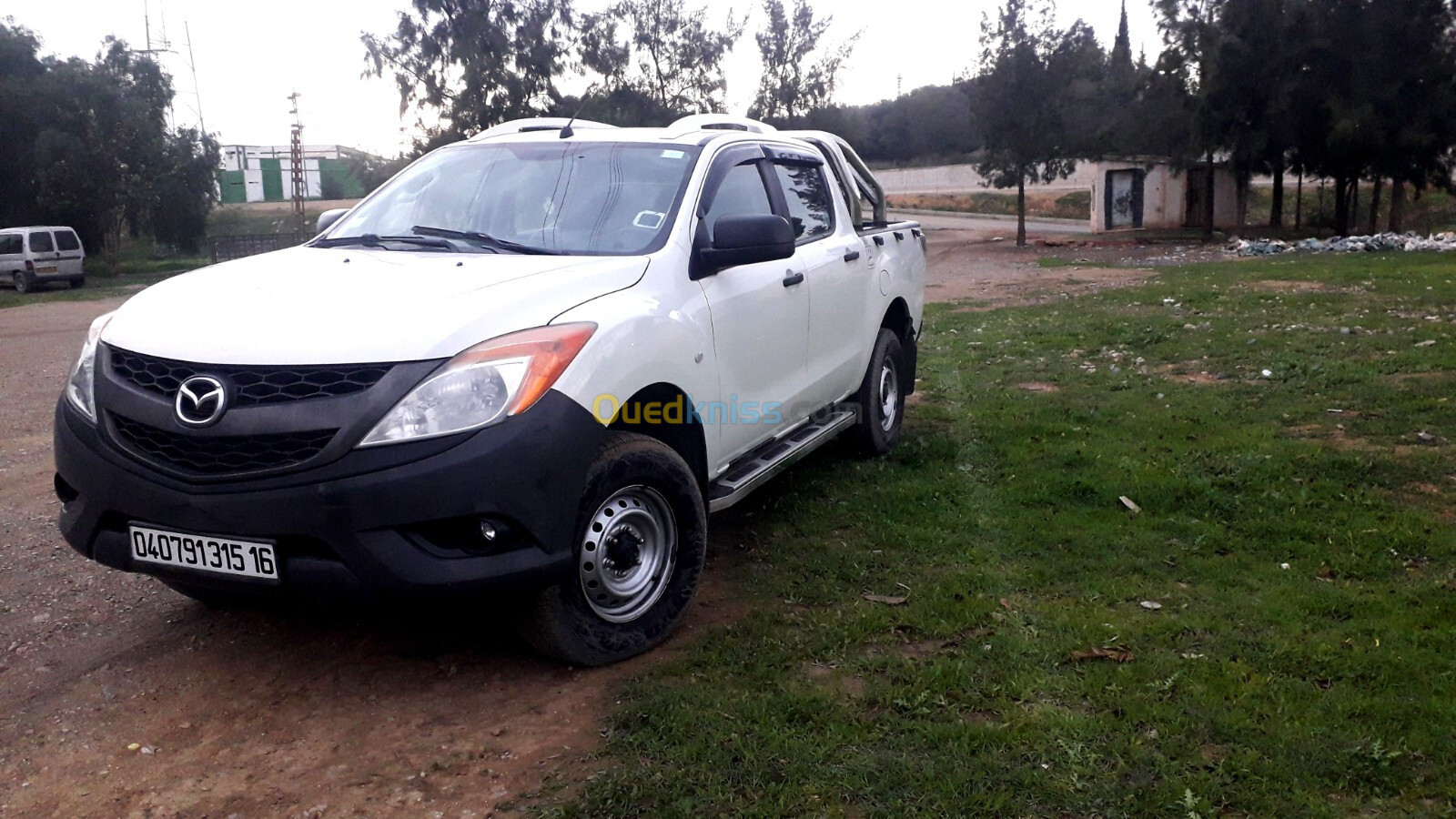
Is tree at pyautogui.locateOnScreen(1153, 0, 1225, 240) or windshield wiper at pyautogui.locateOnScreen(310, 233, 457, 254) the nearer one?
windshield wiper at pyautogui.locateOnScreen(310, 233, 457, 254)

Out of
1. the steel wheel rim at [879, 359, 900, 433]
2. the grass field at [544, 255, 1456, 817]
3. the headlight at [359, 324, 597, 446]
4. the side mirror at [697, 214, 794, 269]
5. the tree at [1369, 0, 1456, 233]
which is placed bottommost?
the grass field at [544, 255, 1456, 817]

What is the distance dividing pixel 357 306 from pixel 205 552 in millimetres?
856

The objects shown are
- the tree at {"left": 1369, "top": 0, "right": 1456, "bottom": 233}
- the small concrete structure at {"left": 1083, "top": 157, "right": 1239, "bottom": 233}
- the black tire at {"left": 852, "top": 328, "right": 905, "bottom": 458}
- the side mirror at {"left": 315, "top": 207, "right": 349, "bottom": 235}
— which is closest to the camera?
the side mirror at {"left": 315, "top": 207, "right": 349, "bottom": 235}

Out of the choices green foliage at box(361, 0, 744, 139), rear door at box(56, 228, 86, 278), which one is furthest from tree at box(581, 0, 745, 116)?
rear door at box(56, 228, 86, 278)

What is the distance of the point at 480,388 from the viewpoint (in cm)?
338

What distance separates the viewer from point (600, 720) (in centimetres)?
352

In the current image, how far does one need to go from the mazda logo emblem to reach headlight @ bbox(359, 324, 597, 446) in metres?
0.45

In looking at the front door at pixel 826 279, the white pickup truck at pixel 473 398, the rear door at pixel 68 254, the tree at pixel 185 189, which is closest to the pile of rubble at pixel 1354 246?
the front door at pixel 826 279

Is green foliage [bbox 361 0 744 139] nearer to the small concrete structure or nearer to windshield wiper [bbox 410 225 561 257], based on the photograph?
the small concrete structure

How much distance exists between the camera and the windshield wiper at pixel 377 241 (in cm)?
445

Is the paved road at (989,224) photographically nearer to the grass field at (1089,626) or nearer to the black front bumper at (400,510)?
the grass field at (1089,626)

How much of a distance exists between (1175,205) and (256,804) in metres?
37.6

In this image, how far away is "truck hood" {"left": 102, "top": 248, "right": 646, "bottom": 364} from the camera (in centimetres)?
336

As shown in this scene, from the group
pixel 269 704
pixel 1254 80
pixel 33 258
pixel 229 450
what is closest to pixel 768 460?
pixel 269 704
